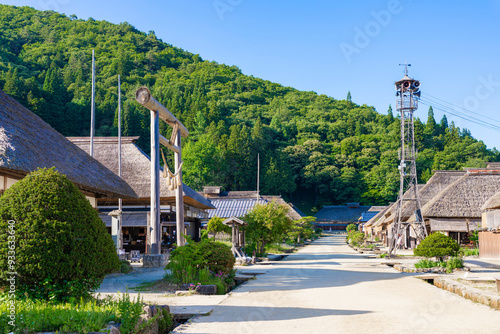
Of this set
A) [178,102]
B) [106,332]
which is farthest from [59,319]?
[178,102]

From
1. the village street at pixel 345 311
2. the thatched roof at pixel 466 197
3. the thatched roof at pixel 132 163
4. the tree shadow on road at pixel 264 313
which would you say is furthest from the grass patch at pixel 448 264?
the thatched roof at pixel 466 197

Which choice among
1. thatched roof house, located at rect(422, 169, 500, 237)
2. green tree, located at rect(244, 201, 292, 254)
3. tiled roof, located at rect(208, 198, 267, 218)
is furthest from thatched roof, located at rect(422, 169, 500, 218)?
tiled roof, located at rect(208, 198, 267, 218)

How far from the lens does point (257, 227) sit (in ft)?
86.5

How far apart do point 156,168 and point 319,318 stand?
9441mm

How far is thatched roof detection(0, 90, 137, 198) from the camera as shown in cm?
1085

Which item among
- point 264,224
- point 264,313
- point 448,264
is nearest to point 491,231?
point 448,264

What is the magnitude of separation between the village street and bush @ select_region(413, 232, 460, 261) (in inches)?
213

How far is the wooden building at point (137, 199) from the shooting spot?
23562 millimetres

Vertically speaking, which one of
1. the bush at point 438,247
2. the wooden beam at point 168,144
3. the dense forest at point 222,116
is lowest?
the bush at point 438,247

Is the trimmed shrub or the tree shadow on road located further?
the trimmed shrub

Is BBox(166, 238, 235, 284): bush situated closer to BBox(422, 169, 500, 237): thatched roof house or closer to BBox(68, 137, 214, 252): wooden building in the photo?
BBox(68, 137, 214, 252): wooden building

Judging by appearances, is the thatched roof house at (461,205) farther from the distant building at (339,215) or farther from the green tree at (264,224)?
the distant building at (339,215)

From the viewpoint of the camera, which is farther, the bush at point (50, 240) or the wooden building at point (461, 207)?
the wooden building at point (461, 207)

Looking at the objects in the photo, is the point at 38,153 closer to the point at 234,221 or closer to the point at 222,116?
the point at 234,221
